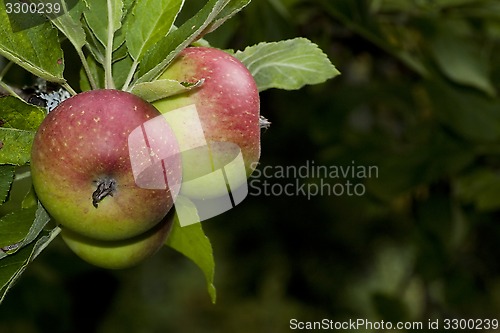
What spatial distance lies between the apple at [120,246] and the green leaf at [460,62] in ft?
2.78

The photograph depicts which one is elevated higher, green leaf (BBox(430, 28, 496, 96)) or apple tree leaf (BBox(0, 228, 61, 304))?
apple tree leaf (BBox(0, 228, 61, 304))

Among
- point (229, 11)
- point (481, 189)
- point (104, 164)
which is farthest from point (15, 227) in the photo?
point (481, 189)

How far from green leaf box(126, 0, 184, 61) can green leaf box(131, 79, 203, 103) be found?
1.8 inches

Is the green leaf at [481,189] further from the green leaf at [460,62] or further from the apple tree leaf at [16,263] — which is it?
the apple tree leaf at [16,263]

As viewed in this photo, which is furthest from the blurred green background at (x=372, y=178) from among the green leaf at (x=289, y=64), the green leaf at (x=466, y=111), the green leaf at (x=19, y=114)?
the green leaf at (x=19, y=114)

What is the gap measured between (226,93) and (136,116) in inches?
3.2

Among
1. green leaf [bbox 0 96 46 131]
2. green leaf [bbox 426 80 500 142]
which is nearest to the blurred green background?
green leaf [bbox 426 80 500 142]

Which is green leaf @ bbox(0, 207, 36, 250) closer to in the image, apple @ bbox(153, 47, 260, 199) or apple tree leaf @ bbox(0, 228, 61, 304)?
apple tree leaf @ bbox(0, 228, 61, 304)

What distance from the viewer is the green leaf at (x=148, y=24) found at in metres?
0.60

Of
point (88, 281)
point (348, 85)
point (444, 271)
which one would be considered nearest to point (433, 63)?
point (348, 85)

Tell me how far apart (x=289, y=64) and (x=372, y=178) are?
873 mm

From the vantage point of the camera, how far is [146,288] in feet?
10.9

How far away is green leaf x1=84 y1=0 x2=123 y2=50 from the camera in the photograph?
0.59 m

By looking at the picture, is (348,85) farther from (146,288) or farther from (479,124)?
(146,288)
